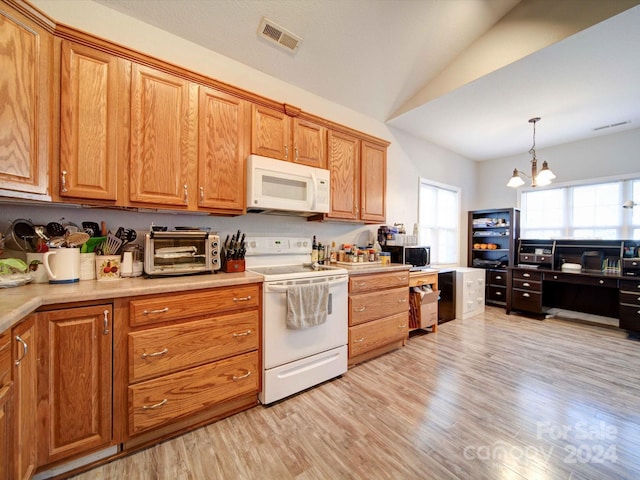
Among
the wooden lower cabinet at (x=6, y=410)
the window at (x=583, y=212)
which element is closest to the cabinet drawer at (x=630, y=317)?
the window at (x=583, y=212)

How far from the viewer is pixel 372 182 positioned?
299 centimetres

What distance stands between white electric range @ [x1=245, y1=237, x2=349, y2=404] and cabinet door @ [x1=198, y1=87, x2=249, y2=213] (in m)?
0.55

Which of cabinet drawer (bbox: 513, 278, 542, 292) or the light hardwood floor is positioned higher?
cabinet drawer (bbox: 513, 278, 542, 292)

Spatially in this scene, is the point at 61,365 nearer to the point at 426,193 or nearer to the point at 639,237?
the point at 426,193

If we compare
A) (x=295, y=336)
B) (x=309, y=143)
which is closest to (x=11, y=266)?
(x=295, y=336)

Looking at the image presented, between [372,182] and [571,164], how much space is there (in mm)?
3853

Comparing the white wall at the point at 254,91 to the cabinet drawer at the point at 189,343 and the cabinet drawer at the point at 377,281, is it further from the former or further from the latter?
the cabinet drawer at the point at 189,343

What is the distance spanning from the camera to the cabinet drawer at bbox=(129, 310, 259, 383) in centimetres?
140

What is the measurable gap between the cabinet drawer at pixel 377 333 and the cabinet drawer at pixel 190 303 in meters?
1.07

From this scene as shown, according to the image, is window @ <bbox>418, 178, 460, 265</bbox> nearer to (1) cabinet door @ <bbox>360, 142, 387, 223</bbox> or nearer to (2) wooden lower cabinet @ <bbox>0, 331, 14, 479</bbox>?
(1) cabinet door @ <bbox>360, 142, 387, 223</bbox>

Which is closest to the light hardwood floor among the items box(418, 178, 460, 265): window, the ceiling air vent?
box(418, 178, 460, 265): window

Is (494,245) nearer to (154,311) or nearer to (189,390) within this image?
(189,390)

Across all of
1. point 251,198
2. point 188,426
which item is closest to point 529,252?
point 251,198

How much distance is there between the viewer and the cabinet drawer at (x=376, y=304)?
2.35 meters
